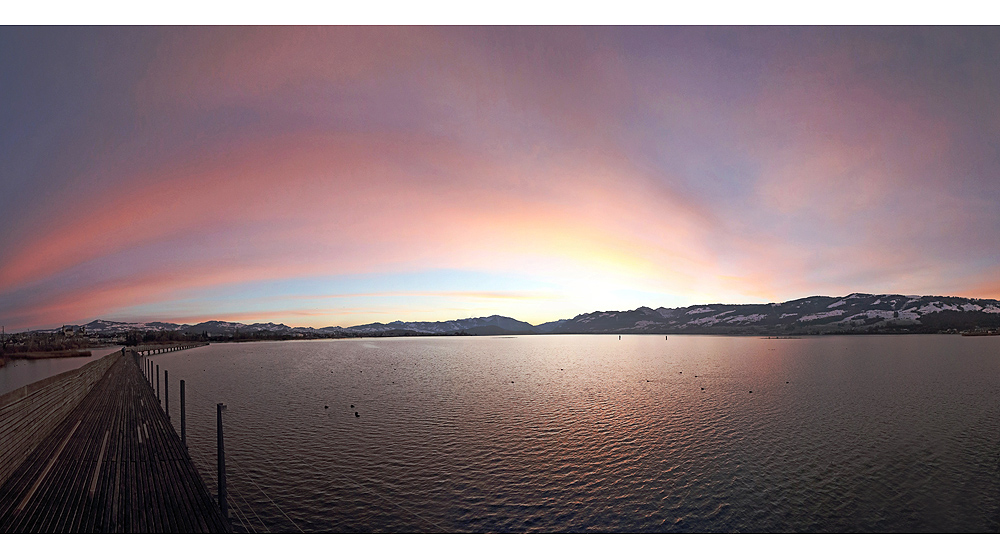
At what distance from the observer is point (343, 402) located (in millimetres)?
42188

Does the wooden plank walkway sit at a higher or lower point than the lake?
higher

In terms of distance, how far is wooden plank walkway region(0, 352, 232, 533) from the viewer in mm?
13406

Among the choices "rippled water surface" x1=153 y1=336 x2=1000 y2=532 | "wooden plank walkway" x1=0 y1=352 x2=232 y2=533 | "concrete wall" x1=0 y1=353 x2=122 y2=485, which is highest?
"concrete wall" x1=0 y1=353 x2=122 y2=485

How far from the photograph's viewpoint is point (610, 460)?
77.1ft

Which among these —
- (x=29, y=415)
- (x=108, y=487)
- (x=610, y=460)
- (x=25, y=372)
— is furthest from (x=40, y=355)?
(x=610, y=460)

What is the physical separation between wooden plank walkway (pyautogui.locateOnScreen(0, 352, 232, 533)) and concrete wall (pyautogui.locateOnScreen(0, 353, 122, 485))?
0.52m

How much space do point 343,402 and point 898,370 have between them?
77741mm

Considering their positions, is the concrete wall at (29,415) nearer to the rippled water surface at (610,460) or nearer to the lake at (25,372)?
the rippled water surface at (610,460)

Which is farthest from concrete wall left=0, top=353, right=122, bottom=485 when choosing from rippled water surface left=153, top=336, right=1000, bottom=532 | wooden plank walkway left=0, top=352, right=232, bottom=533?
rippled water surface left=153, top=336, right=1000, bottom=532

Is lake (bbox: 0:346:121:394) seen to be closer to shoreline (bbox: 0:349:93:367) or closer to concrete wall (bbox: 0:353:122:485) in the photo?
shoreline (bbox: 0:349:93:367)

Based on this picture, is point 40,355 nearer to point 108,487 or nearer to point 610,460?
point 108,487

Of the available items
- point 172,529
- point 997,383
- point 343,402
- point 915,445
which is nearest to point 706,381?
point 997,383

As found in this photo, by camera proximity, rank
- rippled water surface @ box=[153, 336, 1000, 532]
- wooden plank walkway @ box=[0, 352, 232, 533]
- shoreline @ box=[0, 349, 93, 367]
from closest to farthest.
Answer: wooden plank walkway @ box=[0, 352, 232, 533] → rippled water surface @ box=[153, 336, 1000, 532] → shoreline @ box=[0, 349, 93, 367]

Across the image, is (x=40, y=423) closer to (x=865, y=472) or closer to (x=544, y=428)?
(x=544, y=428)
